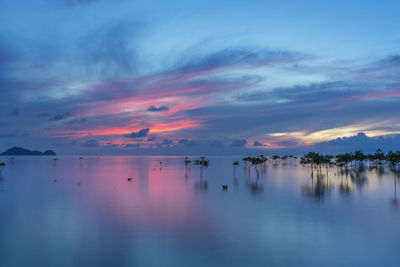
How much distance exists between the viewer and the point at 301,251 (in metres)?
29.7

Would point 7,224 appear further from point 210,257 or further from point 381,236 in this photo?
point 381,236

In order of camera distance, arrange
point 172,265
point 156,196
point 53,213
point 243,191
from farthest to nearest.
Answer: point 243,191 < point 156,196 < point 53,213 < point 172,265

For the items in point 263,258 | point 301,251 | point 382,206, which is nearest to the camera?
point 263,258

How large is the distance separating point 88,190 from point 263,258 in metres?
54.8

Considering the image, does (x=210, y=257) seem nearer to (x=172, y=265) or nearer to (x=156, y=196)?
(x=172, y=265)

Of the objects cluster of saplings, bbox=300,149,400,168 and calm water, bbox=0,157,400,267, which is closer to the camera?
calm water, bbox=0,157,400,267

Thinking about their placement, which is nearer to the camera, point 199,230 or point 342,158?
point 199,230

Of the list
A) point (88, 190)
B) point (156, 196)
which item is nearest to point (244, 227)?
point (156, 196)

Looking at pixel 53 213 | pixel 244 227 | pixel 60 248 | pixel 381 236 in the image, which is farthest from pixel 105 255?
pixel 381 236

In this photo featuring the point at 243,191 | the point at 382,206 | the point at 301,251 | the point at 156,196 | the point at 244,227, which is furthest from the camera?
the point at 243,191

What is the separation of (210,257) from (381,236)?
2179cm

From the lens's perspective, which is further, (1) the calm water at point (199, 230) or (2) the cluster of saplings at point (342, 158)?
(2) the cluster of saplings at point (342, 158)

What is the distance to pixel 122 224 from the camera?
3944cm

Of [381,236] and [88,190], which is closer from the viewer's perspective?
[381,236]
